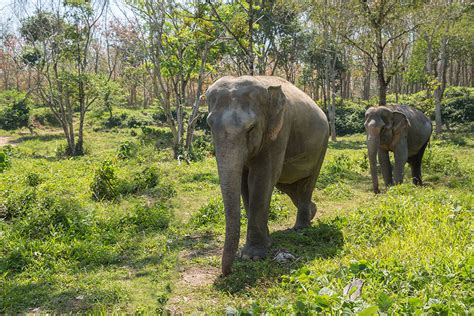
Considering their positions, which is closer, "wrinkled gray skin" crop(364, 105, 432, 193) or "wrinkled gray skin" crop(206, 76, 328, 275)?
"wrinkled gray skin" crop(206, 76, 328, 275)

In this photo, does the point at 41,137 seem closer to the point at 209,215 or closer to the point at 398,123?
the point at 209,215

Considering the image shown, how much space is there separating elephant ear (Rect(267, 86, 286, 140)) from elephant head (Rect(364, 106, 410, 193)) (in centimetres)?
488

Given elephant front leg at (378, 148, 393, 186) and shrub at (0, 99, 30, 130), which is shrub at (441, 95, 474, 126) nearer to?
elephant front leg at (378, 148, 393, 186)

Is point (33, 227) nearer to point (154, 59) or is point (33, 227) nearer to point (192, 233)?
point (192, 233)

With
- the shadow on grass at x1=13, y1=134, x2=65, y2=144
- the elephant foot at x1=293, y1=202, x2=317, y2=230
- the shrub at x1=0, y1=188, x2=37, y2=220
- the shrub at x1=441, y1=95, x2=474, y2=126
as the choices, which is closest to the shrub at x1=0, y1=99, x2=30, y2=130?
the shadow on grass at x1=13, y1=134, x2=65, y2=144

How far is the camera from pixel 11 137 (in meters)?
25.7

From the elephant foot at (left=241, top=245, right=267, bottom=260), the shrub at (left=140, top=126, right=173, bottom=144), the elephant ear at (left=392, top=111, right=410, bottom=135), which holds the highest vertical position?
the elephant ear at (left=392, top=111, right=410, bottom=135)

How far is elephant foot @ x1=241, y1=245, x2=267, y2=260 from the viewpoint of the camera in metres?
5.61

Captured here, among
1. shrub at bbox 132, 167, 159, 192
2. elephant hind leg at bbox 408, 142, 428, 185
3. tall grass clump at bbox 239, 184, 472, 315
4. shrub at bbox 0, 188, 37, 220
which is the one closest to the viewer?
tall grass clump at bbox 239, 184, 472, 315

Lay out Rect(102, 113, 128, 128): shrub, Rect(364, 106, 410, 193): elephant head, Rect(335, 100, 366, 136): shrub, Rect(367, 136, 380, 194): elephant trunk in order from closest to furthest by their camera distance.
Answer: Rect(367, 136, 380, 194): elephant trunk → Rect(364, 106, 410, 193): elephant head → Rect(335, 100, 366, 136): shrub → Rect(102, 113, 128, 128): shrub

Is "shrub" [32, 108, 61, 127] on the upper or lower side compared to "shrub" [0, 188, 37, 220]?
upper

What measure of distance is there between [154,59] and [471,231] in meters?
13.3

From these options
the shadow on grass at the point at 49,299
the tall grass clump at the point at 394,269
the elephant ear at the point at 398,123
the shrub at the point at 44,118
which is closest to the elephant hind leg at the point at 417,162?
the elephant ear at the point at 398,123

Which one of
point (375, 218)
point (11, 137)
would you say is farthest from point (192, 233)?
point (11, 137)
